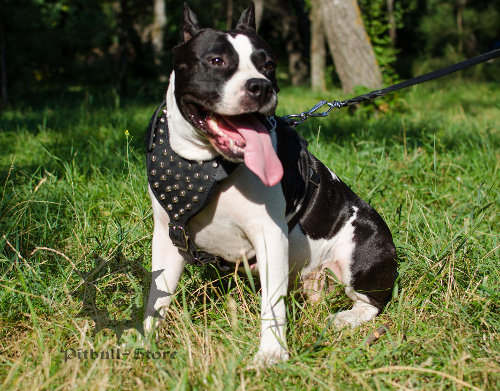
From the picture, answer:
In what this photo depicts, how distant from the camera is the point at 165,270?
220cm

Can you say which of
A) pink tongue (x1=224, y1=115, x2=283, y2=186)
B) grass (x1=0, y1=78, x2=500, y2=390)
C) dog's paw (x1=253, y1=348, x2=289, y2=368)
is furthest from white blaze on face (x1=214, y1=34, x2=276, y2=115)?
dog's paw (x1=253, y1=348, x2=289, y2=368)

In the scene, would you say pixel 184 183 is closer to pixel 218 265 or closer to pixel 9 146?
pixel 218 265

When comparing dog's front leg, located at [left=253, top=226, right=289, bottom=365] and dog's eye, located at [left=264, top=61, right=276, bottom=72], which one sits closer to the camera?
dog's front leg, located at [left=253, top=226, right=289, bottom=365]

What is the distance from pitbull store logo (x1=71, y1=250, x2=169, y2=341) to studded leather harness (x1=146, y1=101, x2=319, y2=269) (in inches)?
10.6

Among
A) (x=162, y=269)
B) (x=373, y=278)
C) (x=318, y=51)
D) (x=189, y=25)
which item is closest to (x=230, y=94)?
(x=189, y=25)

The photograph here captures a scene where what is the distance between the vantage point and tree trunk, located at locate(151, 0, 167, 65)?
16.1 metres

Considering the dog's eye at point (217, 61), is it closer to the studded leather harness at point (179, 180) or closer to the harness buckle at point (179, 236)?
the studded leather harness at point (179, 180)

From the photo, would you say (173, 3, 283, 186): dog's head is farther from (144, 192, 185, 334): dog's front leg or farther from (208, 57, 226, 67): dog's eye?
(144, 192, 185, 334): dog's front leg

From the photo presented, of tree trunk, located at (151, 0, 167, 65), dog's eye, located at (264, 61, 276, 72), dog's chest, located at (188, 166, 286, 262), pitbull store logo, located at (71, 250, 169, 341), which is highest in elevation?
tree trunk, located at (151, 0, 167, 65)

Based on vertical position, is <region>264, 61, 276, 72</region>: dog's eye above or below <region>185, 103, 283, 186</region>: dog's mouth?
above

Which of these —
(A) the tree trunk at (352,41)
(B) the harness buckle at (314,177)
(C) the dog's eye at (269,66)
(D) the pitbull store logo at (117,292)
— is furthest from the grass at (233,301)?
(A) the tree trunk at (352,41)

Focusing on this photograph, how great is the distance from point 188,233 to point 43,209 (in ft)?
4.50

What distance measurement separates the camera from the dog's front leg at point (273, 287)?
188 cm

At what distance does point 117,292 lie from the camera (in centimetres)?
230
